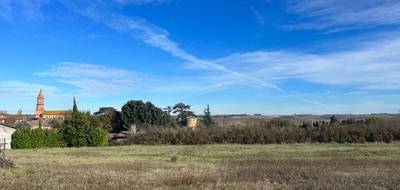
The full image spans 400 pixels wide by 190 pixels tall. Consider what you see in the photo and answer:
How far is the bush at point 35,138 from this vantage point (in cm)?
5881

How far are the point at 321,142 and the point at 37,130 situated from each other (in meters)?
32.6

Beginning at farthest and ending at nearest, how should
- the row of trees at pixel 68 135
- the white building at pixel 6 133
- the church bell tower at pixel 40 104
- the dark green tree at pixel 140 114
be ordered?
the church bell tower at pixel 40 104
the dark green tree at pixel 140 114
the white building at pixel 6 133
the row of trees at pixel 68 135

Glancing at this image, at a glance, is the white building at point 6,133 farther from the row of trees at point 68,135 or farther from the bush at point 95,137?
the bush at point 95,137

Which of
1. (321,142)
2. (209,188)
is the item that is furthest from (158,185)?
(321,142)

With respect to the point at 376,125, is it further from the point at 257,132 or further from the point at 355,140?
the point at 257,132

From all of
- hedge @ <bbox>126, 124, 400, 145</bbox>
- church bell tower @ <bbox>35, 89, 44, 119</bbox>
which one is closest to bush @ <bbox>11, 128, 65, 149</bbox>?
hedge @ <bbox>126, 124, 400, 145</bbox>

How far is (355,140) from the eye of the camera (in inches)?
2336

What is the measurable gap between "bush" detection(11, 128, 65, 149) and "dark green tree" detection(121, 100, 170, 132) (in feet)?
122

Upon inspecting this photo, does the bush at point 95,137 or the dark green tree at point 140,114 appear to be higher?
the dark green tree at point 140,114

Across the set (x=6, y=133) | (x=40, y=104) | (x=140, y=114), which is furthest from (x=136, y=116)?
(x=40, y=104)

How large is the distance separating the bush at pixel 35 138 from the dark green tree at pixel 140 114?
3709 cm

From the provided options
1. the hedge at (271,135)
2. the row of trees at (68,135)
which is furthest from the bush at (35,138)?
the hedge at (271,135)

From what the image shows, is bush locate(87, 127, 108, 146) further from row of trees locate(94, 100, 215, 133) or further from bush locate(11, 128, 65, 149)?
row of trees locate(94, 100, 215, 133)

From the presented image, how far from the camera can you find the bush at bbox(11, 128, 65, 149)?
58.8 meters
